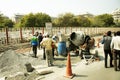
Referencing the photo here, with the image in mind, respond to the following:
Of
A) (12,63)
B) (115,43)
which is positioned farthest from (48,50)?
(115,43)

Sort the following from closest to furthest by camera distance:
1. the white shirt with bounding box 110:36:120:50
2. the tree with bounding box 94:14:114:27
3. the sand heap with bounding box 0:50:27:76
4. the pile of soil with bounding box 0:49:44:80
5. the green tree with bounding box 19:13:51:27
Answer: the white shirt with bounding box 110:36:120:50 → the pile of soil with bounding box 0:49:44:80 → the sand heap with bounding box 0:50:27:76 → the green tree with bounding box 19:13:51:27 → the tree with bounding box 94:14:114:27

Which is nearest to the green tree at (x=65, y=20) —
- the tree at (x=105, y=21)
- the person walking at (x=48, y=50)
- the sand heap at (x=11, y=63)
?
the tree at (x=105, y=21)

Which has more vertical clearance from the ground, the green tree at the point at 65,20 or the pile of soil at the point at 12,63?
the green tree at the point at 65,20

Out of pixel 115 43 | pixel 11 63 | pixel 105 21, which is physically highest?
pixel 105 21

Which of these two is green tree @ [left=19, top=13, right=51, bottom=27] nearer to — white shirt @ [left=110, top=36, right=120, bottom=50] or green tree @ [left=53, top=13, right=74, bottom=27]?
green tree @ [left=53, top=13, right=74, bottom=27]

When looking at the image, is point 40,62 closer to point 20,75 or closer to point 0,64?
point 0,64

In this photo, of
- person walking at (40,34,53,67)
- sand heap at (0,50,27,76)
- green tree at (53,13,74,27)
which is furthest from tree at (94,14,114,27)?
person walking at (40,34,53,67)

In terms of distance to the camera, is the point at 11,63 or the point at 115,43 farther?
the point at 11,63

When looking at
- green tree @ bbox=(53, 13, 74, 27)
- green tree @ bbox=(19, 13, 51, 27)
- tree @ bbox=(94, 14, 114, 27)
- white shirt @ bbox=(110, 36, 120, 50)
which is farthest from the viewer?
tree @ bbox=(94, 14, 114, 27)

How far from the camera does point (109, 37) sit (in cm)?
1153

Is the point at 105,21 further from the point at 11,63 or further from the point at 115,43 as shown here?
the point at 115,43

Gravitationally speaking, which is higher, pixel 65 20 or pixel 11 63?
pixel 65 20

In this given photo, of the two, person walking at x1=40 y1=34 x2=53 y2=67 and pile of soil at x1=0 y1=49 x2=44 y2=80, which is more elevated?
person walking at x1=40 y1=34 x2=53 y2=67

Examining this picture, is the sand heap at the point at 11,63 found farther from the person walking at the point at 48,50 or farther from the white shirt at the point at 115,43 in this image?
the white shirt at the point at 115,43
